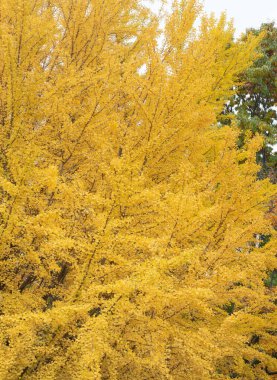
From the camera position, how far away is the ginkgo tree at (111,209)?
11.3ft

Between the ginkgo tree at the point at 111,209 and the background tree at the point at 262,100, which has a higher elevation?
the background tree at the point at 262,100

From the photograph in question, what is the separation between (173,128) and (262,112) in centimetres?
833

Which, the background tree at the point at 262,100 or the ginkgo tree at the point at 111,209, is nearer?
the ginkgo tree at the point at 111,209

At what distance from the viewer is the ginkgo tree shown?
3.45 meters

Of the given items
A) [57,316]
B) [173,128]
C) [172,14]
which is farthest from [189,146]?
[57,316]

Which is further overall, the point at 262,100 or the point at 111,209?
the point at 262,100

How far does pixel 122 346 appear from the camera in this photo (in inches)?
142

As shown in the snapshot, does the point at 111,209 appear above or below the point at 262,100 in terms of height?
below

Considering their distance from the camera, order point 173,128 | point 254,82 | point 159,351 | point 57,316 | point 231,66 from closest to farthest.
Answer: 1. point 57,316
2. point 159,351
3. point 173,128
4. point 231,66
5. point 254,82

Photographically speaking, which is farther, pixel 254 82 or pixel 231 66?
pixel 254 82

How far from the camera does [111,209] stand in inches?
144

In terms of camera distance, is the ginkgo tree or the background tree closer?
the ginkgo tree

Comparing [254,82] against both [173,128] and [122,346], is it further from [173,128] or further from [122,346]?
[122,346]

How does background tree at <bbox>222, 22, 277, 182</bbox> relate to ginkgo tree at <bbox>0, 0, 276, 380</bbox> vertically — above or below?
above
